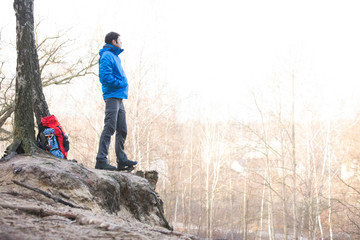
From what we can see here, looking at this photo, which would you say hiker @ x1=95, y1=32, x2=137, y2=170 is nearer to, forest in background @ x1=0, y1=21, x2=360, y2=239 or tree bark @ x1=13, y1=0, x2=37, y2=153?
tree bark @ x1=13, y1=0, x2=37, y2=153

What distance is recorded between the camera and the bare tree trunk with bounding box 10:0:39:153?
436cm

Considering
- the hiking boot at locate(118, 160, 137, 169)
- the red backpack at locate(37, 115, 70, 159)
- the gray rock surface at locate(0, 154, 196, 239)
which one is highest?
the red backpack at locate(37, 115, 70, 159)

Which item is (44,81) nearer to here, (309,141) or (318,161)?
(309,141)

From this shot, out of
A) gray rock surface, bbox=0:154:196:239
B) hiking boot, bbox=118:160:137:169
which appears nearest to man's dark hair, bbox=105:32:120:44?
hiking boot, bbox=118:160:137:169

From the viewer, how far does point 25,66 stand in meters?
4.47

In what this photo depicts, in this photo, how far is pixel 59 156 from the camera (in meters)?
4.48

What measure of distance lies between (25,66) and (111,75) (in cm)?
117

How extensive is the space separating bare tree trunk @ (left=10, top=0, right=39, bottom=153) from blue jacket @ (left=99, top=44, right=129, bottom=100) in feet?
3.08

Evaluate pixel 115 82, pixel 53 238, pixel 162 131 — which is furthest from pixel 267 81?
pixel 53 238

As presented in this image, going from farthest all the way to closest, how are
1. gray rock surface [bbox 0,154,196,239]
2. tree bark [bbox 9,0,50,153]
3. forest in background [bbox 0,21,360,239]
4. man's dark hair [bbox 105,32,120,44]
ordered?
forest in background [bbox 0,21,360,239] < man's dark hair [bbox 105,32,120,44] < tree bark [bbox 9,0,50,153] < gray rock surface [bbox 0,154,196,239]

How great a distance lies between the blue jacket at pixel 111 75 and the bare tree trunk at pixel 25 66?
3.08ft

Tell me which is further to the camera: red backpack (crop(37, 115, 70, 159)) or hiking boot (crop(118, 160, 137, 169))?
hiking boot (crop(118, 160, 137, 169))

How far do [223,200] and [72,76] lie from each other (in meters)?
27.8

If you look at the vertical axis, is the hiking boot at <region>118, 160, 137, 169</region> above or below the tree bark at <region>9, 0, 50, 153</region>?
below
